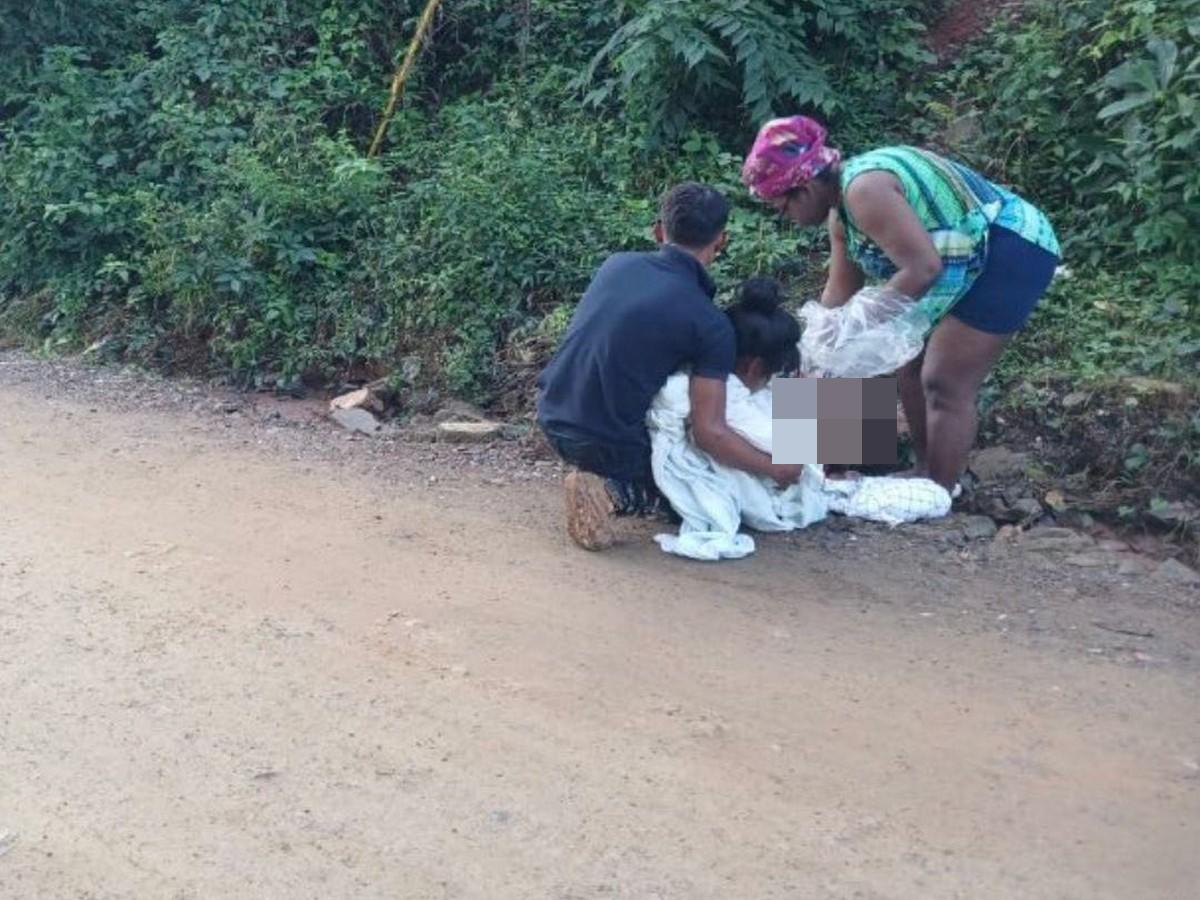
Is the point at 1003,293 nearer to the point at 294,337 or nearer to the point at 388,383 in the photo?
the point at 388,383

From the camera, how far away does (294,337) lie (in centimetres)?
748

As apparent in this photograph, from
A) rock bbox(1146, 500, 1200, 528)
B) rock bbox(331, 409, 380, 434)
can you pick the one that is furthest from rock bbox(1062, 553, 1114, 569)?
rock bbox(331, 409, 380, 434)

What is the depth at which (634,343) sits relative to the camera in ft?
16.0

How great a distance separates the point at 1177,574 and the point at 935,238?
1368 mm

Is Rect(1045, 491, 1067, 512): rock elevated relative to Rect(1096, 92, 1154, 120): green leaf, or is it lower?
lower

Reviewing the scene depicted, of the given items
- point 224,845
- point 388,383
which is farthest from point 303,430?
point 224,845

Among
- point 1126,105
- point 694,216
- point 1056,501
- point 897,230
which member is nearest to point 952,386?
point 1056,501

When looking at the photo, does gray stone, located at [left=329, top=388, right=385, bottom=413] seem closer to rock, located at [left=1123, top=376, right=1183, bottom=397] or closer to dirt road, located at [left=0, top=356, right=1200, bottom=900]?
dirt road, located at [left=0, top=356, right=1200, bottom=900]

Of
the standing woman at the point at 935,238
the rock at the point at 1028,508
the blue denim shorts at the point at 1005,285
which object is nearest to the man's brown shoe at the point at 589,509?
the standing woman at the point at 935,238

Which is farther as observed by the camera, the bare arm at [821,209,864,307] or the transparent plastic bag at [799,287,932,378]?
the bare arm at [821,209,864,307]

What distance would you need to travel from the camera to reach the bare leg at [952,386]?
5211 mm

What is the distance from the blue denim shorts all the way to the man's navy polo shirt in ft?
2.83

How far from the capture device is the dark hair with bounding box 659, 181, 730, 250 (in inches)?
192

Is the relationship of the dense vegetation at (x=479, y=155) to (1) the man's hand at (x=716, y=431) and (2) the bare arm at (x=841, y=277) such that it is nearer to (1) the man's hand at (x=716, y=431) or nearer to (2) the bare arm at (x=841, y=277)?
(2) the bare arm at (x=841, y=277)
